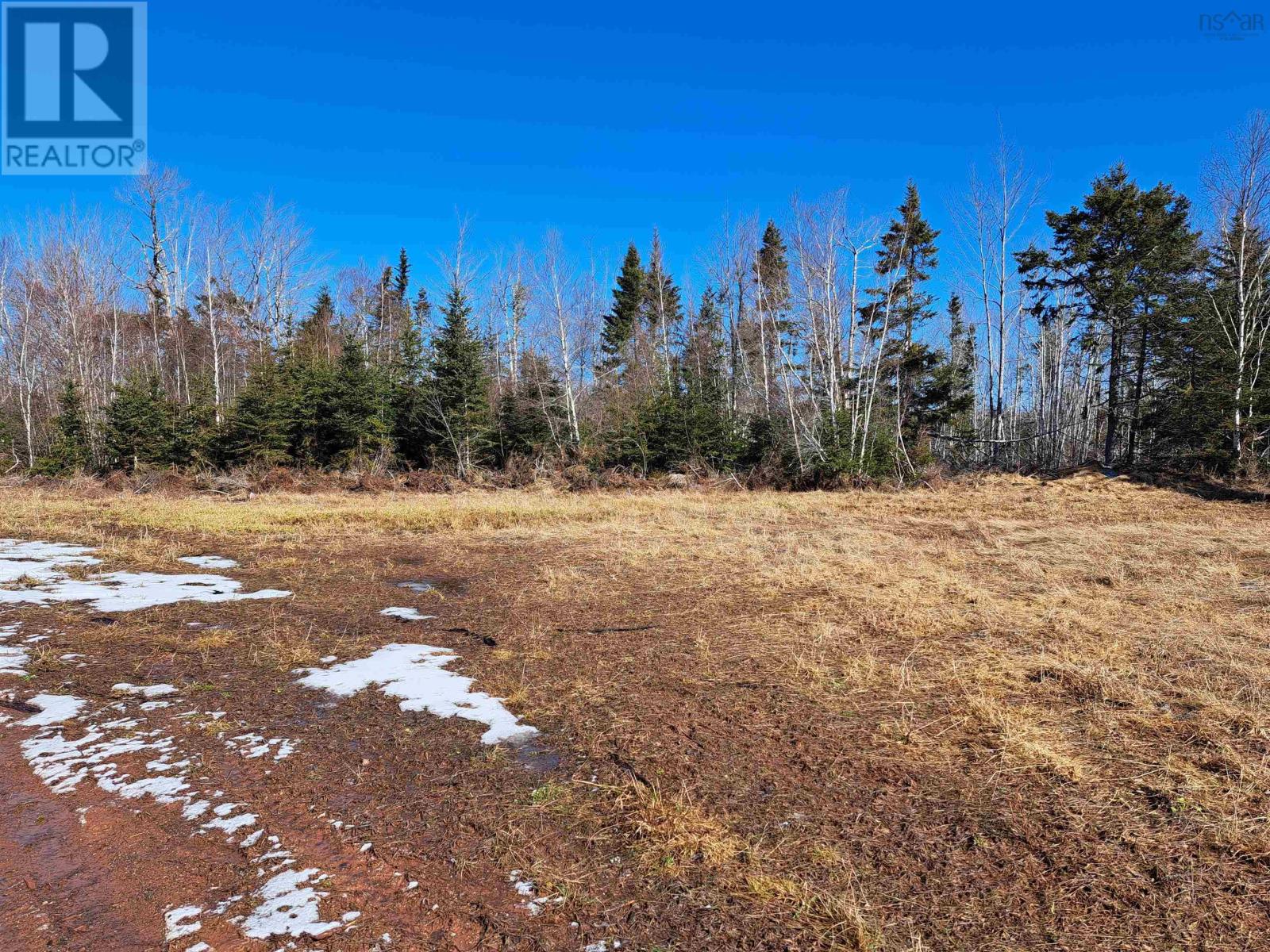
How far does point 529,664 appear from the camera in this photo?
5152 millimetres

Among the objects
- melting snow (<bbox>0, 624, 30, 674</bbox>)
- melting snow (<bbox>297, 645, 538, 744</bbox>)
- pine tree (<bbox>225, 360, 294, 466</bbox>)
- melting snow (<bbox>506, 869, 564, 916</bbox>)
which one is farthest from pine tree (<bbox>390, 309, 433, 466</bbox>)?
melting snow (<bbox>506, 869, 564, 916</bbox>)

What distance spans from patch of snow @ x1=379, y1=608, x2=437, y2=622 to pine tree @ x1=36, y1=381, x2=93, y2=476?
20472 millimetres

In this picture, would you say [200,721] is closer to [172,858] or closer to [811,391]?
[172,858]

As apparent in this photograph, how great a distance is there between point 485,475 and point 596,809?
19.4 metres

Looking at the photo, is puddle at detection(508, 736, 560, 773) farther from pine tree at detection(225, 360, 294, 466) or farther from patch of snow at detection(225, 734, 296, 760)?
pine tree at detection(225, 360, 294, 466)

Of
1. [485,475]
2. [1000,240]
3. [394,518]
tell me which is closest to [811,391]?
[1000,240]

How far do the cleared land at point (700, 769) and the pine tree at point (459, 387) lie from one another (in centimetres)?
1442

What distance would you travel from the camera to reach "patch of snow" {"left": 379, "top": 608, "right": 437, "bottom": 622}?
6574 millimetres

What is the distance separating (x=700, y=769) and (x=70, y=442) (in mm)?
26267

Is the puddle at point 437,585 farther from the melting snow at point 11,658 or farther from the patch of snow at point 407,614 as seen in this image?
the melting snow at point 11,658

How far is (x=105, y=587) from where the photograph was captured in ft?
23.7

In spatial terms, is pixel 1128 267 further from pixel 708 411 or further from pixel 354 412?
pixel 354 412

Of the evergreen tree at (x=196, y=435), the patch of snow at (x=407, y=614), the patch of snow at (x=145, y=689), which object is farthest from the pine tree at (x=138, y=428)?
the patch of snow at (x=145, y=689)

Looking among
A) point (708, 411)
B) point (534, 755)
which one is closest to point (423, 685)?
point (534, 755)
